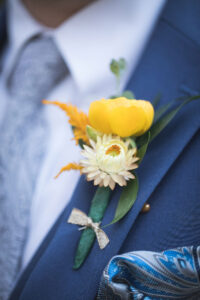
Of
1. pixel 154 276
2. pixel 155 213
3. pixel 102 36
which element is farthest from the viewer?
Answer: pixel 102 36

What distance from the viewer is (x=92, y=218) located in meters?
0.45

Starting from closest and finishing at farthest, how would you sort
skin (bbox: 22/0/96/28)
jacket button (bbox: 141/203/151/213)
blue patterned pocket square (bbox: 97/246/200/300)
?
blue patterned pocket square (bbox: 97/246/200/300) < jacket button (bbox: 141/203/151/213) < skin (bbox: 22/0/96/28)

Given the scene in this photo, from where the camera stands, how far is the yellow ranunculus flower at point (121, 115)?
0.37m

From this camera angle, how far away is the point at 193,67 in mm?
551

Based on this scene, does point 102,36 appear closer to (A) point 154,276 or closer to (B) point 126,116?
(B) point 126,116

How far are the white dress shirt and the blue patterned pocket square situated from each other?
0.81 ft

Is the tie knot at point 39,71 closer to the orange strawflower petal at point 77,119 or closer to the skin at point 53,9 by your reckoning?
the skin at point 53,9

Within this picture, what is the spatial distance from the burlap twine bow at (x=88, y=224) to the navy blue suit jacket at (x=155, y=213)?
1 cm

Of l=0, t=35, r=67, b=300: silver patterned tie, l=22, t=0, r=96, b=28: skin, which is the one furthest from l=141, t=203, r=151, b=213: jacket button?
l=22, t=0, r=96, b=28: skin

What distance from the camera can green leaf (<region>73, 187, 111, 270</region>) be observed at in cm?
43

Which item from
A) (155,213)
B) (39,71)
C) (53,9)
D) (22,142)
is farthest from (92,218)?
(53,9)

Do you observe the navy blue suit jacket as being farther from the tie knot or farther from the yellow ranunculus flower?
the tie knot

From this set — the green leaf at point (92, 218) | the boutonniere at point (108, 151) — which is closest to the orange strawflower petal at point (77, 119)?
the boutonniere at point (108, 151)

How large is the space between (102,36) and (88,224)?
50 cm
